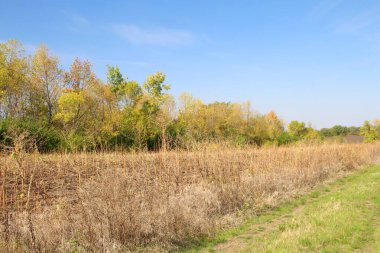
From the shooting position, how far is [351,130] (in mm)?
94438

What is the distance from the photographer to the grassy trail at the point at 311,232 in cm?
571

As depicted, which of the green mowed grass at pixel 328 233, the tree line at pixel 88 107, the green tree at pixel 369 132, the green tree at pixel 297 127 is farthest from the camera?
the green tree at pixel 297 127

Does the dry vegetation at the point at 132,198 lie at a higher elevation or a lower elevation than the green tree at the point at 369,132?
lower

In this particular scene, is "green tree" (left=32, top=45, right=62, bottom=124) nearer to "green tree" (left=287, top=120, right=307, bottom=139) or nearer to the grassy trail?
the grassy trail

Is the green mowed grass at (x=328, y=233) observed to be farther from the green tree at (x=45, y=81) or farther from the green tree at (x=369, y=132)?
the green tree at (x=369, y=132)

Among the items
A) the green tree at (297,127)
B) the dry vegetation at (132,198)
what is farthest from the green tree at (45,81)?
the green tree at (297,127)

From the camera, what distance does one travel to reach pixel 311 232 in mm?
6250

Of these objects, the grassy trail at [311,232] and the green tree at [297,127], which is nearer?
the grassy trail at [311,232]

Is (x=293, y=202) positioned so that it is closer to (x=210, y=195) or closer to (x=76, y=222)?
(x=210, y=195)

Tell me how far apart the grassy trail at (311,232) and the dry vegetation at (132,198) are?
2.34 feet

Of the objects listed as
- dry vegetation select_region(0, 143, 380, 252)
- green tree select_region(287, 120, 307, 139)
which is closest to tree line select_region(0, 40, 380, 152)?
dry vegetation select_region(0, 143, 380, 252)

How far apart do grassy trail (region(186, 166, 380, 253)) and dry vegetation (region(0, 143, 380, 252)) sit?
71cm

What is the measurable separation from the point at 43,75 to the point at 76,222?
2644cm

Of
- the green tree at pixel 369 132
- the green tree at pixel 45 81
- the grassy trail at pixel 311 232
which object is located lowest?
the grassy trail at pixel 311 232
